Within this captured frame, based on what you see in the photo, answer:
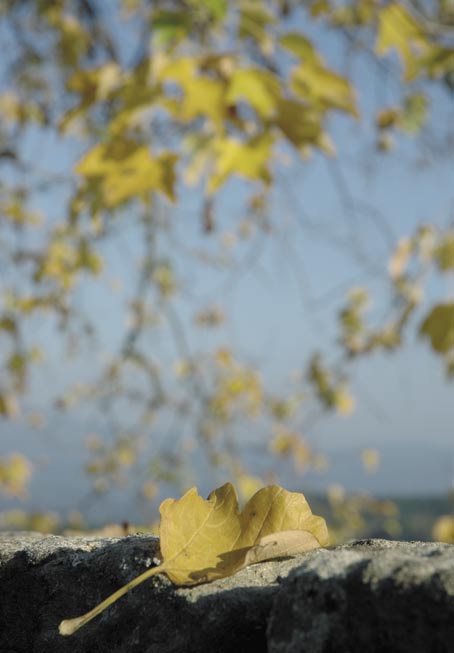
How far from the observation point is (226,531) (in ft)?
1.37

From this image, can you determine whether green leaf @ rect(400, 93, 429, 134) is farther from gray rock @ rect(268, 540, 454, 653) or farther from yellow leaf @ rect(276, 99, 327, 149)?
gray rock @ rect(268, 540, 454, 653)

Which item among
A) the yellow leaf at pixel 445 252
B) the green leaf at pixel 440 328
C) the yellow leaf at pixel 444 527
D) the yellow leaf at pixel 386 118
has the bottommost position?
the yellow leaf at pixel 444 527

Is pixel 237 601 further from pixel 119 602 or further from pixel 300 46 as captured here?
pixel 300 46

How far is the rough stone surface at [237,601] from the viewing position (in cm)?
32

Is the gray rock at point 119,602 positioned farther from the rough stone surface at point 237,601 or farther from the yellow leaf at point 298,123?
the yellow leaf at point 298,123

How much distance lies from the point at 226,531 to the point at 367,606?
4.3 inches

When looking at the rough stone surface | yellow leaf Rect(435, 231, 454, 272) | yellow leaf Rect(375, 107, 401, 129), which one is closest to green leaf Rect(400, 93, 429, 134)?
yellow leaf Rect(375, 107, 401, 129)

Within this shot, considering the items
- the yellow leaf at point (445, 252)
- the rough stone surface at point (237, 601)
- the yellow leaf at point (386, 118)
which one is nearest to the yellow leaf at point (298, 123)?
the rough stone surface at point (237, 601)

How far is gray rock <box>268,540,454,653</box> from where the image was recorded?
0.32 m

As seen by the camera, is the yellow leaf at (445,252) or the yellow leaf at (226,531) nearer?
the yellow leaf at (226,531)

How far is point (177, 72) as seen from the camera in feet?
3.29

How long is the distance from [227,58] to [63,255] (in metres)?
2.28

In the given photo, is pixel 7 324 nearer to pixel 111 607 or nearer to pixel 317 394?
pixel 317 394

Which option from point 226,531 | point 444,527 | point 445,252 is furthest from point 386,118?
point 226,531
